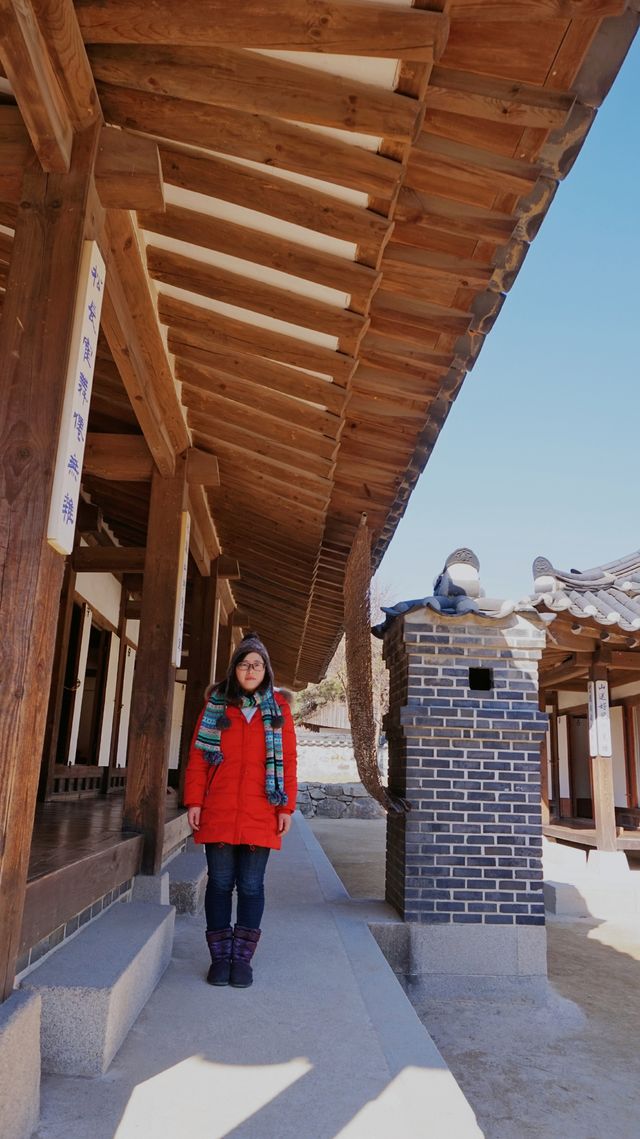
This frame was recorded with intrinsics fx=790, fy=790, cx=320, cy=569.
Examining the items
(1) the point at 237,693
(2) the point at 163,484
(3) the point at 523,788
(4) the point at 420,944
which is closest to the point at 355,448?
(2) the point at 163,484

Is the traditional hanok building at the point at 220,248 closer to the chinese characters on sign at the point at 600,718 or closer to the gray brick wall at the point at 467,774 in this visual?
the gray brick wall at the point at 467,774

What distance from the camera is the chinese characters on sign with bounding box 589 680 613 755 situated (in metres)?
10.1

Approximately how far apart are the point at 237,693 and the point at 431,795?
2.37 metres

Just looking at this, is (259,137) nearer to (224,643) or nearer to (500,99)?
(500,99)

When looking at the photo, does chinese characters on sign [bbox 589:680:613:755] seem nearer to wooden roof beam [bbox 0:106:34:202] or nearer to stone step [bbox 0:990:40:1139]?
stone step [bbox 0:990:40:1139]

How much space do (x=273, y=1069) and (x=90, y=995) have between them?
630 millimetres

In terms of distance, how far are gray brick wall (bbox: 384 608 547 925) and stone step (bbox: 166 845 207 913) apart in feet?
4.38

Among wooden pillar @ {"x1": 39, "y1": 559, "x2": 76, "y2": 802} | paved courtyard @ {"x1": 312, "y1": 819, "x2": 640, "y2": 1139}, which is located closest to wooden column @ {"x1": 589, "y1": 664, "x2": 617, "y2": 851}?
paved courtyard @ {"x1": 312, "y1": 819, "x2": 640, "y2": 1139}

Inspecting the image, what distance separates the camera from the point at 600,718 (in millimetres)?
10086

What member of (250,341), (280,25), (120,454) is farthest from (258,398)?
(280,25)

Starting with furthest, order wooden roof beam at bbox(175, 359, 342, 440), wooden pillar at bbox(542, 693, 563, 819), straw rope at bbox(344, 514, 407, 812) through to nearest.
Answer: wooden pillar at bbox(542, 693, 563, 819)
straw rope at bbox(344, 514, 407, 812)
wooden roof beam at bbox(175, 359, 342, 440)

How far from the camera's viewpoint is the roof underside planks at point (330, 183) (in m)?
2.14

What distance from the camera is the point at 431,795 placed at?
17.7ft

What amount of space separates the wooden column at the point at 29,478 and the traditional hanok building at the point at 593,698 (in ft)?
23.6
